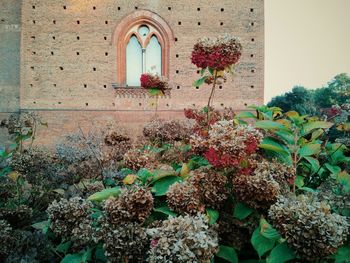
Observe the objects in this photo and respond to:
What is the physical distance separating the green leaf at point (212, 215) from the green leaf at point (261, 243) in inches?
6.0

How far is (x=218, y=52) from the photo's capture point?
1.71 metres

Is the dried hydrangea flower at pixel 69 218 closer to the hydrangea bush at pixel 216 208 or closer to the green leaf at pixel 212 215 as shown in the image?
the hydrangea bush at pixel 216 208

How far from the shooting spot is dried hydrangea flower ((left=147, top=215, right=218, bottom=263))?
942mm

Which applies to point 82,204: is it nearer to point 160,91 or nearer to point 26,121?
point 26,121

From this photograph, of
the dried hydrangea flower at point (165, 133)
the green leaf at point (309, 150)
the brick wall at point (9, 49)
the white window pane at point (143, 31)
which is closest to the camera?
the green leaf at point (309, 150)

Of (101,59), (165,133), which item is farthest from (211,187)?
(101,59)

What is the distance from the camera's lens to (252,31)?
1201 cm

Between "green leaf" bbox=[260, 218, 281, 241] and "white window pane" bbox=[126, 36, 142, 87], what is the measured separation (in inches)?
453

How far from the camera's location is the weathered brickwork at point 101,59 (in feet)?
38.9

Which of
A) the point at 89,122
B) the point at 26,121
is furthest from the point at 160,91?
the point at 89,122

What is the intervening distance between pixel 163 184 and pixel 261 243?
0.51 m

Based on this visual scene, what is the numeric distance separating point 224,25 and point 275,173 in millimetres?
11568

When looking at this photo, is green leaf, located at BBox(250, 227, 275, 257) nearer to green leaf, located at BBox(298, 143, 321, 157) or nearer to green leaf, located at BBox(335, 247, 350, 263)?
green leaf, located at BBox(335, 247, 350, 263)

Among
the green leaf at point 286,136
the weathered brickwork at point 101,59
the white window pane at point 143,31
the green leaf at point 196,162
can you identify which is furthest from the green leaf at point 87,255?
the white window pane at point 143,31
